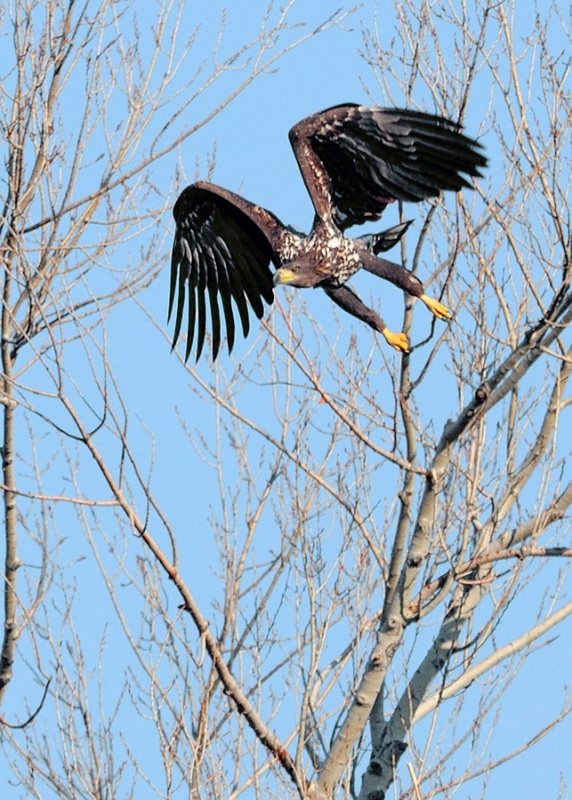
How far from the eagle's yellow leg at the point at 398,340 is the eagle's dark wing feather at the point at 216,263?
1002mm

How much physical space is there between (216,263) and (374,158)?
1.05m

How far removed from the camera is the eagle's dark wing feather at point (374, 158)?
17.8 feet

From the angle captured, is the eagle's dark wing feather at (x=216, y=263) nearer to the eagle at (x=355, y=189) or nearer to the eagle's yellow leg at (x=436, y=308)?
the eagle at (x=355, y=189)

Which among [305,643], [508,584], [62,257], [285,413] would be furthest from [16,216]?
[508,584]

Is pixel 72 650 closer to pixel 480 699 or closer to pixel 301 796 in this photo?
pixel 301 796

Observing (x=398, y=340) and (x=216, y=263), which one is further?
(x=216, y=263)

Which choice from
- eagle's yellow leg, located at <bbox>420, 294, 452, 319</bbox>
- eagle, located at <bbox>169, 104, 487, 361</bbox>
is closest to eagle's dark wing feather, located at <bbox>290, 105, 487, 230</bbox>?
eagle, located at <bbox>169, 104, 487, 361</bbox>

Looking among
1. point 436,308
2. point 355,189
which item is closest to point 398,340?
point 436,308

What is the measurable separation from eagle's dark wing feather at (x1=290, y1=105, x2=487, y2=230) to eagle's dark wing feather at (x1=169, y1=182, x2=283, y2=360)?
0.49m

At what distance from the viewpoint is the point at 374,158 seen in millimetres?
5652

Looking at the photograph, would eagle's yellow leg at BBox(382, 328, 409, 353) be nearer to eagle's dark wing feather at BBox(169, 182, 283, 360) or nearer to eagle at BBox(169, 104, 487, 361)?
eagle at BBox(169, 104, 487, 361)

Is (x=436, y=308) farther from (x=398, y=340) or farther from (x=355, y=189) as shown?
(x=355, y=189)

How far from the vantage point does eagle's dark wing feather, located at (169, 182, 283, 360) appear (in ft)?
20.3

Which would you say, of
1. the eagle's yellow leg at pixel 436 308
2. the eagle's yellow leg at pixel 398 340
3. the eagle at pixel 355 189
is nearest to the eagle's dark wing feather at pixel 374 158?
the eagle at pixel 355 189
